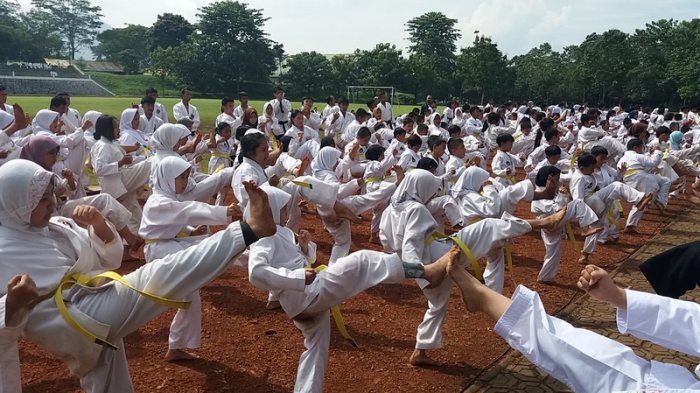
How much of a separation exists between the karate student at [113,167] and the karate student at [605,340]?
21.3 feet

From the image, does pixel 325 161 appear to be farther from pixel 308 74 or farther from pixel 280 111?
pixel 308 74

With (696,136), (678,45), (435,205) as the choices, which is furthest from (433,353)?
(678,45)

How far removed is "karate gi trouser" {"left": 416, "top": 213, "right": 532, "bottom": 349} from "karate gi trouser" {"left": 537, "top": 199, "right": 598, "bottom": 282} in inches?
100

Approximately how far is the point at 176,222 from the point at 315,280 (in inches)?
69.3

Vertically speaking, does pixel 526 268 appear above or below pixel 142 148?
below

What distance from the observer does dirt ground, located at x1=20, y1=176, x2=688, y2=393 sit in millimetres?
4859

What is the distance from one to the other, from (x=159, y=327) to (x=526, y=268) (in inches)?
221

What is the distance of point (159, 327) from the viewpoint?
594 cm

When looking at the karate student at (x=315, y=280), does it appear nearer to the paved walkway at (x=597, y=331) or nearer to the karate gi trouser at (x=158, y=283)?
the karate gi trouser at (x=158, y=283)

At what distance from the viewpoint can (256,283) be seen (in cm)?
376

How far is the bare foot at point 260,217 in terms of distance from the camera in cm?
314

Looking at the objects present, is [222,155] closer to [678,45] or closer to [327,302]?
[327,302]

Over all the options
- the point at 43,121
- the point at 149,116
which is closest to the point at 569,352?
the point at 43,121

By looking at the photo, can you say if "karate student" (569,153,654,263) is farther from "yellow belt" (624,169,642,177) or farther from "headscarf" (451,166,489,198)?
"headscarf" (451,166,489,198)
